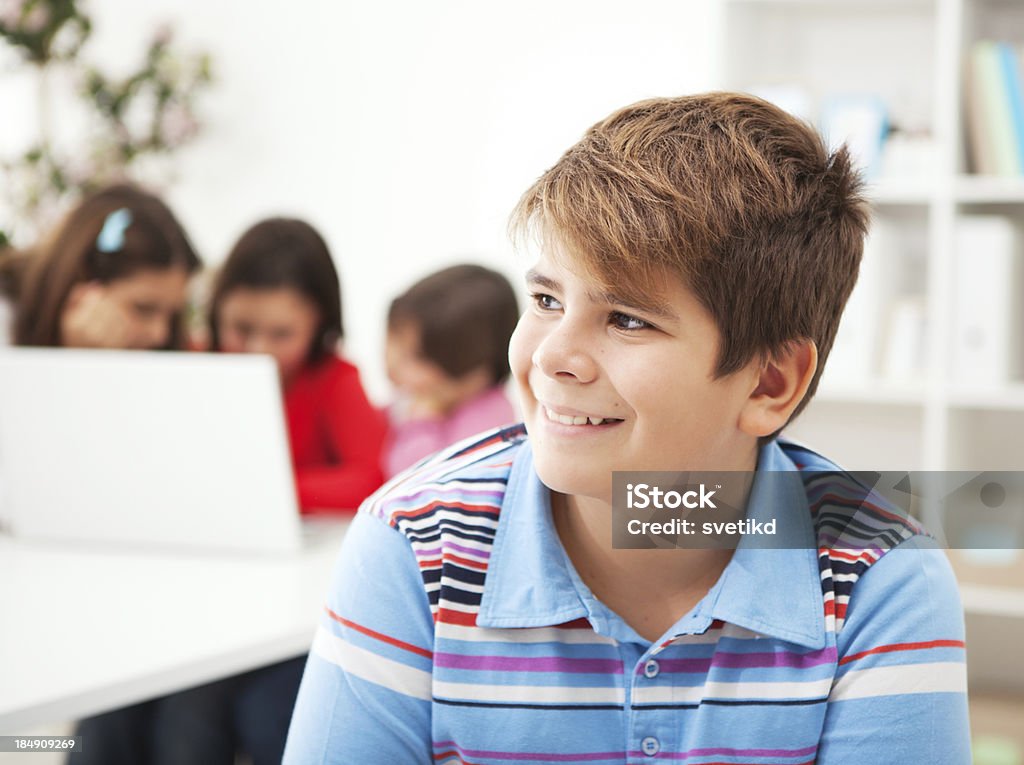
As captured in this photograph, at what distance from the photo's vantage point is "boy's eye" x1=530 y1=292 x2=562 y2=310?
91cm

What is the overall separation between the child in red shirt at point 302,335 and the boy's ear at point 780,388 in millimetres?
1253

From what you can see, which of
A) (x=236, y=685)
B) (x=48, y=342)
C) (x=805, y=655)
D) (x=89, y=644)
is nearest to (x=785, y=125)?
(x=805, y=655)

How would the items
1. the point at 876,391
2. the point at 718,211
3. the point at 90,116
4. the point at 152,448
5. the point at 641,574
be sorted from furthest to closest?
the point at 90,116, the point at 876,391, the point at 152,448, the point at 641,574, the point at 718,211

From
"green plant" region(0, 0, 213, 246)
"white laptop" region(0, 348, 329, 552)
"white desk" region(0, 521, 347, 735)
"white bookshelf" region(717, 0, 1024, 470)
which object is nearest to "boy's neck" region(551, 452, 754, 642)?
"white desk" region(0, 521, 347, 735)

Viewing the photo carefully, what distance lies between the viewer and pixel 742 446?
967 millimetres

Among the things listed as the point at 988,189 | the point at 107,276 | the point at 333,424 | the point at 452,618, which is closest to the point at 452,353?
the point at 333,424

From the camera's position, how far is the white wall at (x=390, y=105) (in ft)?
9.99

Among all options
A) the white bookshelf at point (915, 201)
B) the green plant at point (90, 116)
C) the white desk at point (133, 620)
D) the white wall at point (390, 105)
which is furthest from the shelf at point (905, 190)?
the green plant at point (90, 116)

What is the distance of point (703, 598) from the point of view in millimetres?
932

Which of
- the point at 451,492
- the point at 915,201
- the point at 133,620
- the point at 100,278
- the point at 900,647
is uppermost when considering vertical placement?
the point at 915,201

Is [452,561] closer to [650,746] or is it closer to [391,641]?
[391,641]

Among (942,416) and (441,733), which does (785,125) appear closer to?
(441,733)

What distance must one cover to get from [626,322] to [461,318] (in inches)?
54.2

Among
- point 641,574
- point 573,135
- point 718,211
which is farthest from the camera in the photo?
point 573,135
